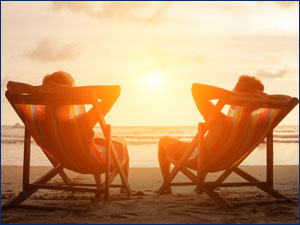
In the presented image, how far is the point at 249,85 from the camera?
13.2ft

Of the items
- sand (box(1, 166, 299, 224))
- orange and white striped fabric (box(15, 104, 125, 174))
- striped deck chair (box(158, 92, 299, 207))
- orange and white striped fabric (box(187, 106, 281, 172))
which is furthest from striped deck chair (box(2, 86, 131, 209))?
orange and white striped fabric (box(187, 106, 281, 172))

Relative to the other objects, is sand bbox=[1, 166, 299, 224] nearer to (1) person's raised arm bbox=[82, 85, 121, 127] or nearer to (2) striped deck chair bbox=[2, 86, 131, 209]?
(2) striped deck chair bbox=[2, 86, 131, 209]

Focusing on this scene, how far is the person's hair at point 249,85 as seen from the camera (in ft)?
13.1

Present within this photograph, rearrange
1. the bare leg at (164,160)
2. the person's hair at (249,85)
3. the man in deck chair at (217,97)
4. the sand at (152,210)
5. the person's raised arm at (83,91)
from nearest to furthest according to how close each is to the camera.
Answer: the sand at (152,210) → the person's raised arm at (83,91) → the man in deck chair at (217,97) → the person's hair at (249,85) → the bare leg at (164,160)

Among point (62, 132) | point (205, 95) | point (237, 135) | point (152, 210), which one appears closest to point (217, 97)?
point (205, 95)

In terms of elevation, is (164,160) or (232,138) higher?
(232,138)

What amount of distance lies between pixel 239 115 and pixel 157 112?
30360mm

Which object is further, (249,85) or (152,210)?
(249,85)

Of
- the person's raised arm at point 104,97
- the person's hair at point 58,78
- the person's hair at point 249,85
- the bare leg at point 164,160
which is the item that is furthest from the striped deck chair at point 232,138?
the person's hair at point 58,78

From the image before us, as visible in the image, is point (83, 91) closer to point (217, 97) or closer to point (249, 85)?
point (217, 97)

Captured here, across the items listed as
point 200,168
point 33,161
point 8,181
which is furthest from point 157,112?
point 200,168

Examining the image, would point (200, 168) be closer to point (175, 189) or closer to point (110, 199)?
point (110, 199)

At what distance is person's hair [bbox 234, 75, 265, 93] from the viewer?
401cm

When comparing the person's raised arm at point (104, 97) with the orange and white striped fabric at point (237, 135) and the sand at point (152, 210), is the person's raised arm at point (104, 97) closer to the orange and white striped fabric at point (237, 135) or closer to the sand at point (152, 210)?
the sand at point (152, 210)
